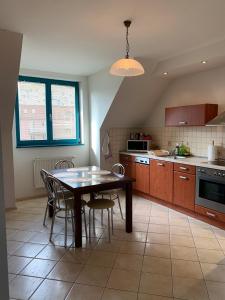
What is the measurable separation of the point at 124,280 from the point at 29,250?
45.4 inches

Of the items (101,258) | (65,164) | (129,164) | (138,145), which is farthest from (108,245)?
(138,145)

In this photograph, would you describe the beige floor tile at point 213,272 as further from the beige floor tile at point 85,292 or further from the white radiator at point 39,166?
the white radiator at point 39,166

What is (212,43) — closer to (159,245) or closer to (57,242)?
(159,245)

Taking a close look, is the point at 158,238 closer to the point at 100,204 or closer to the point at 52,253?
the point at 100,204

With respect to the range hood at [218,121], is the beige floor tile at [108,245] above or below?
below

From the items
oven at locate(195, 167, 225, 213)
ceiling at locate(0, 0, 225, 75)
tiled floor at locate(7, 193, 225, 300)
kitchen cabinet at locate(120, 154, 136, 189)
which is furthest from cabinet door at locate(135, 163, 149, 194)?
ceiling at locate(0, 0, 225, 75)

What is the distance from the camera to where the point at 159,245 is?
8.91 feet

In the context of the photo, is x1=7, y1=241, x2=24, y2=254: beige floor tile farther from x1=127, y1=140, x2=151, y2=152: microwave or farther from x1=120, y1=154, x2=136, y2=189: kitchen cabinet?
→ x1=127, y1=140, x2=151, y2=152: microwave

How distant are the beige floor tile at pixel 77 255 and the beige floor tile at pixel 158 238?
77cm

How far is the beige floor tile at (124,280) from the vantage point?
2.01 meters

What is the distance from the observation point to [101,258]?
96.9 inches

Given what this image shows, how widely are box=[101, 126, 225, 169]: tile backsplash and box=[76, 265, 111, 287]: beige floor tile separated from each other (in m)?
2.49

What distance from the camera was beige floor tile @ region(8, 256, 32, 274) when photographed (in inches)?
89.0

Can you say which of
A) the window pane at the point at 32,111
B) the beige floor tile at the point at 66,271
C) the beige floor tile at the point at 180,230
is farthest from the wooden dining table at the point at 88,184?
the window pane at the point at 32,111
